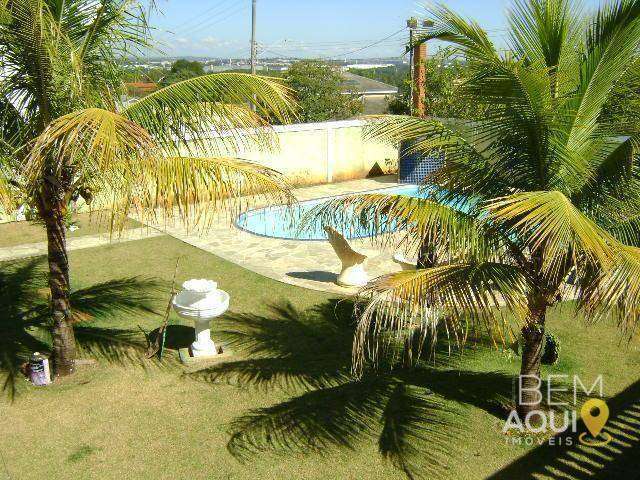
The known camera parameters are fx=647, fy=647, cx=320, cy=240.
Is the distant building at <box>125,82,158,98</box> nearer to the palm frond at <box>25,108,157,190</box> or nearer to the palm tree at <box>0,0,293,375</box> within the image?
the palm tree at <box>0,0,293,375</box>

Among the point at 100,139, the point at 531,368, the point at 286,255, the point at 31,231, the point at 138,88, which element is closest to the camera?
the point at 100,139

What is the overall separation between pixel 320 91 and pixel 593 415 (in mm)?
30612

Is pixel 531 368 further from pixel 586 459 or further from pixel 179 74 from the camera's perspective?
pixel 179 74

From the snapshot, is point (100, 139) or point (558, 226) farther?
point (100, 139)

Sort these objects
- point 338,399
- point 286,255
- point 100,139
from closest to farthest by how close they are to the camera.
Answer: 1. point 100,139
2. point 338,399
3. point 286,255

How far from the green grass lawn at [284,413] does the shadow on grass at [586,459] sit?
27mm

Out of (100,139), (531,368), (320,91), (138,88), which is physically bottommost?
(531,368)

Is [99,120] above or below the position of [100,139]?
above

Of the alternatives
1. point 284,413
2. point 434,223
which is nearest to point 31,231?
point 284,413

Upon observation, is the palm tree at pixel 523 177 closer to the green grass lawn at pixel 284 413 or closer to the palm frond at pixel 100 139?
the green grass lawn at pixel 284 413

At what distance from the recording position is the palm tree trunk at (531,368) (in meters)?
6.46

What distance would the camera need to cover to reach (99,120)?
5.45 m

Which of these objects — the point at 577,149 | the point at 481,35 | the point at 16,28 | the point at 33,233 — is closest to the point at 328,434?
the point at 577,149

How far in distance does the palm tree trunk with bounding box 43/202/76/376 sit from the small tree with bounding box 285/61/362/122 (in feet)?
91.6
